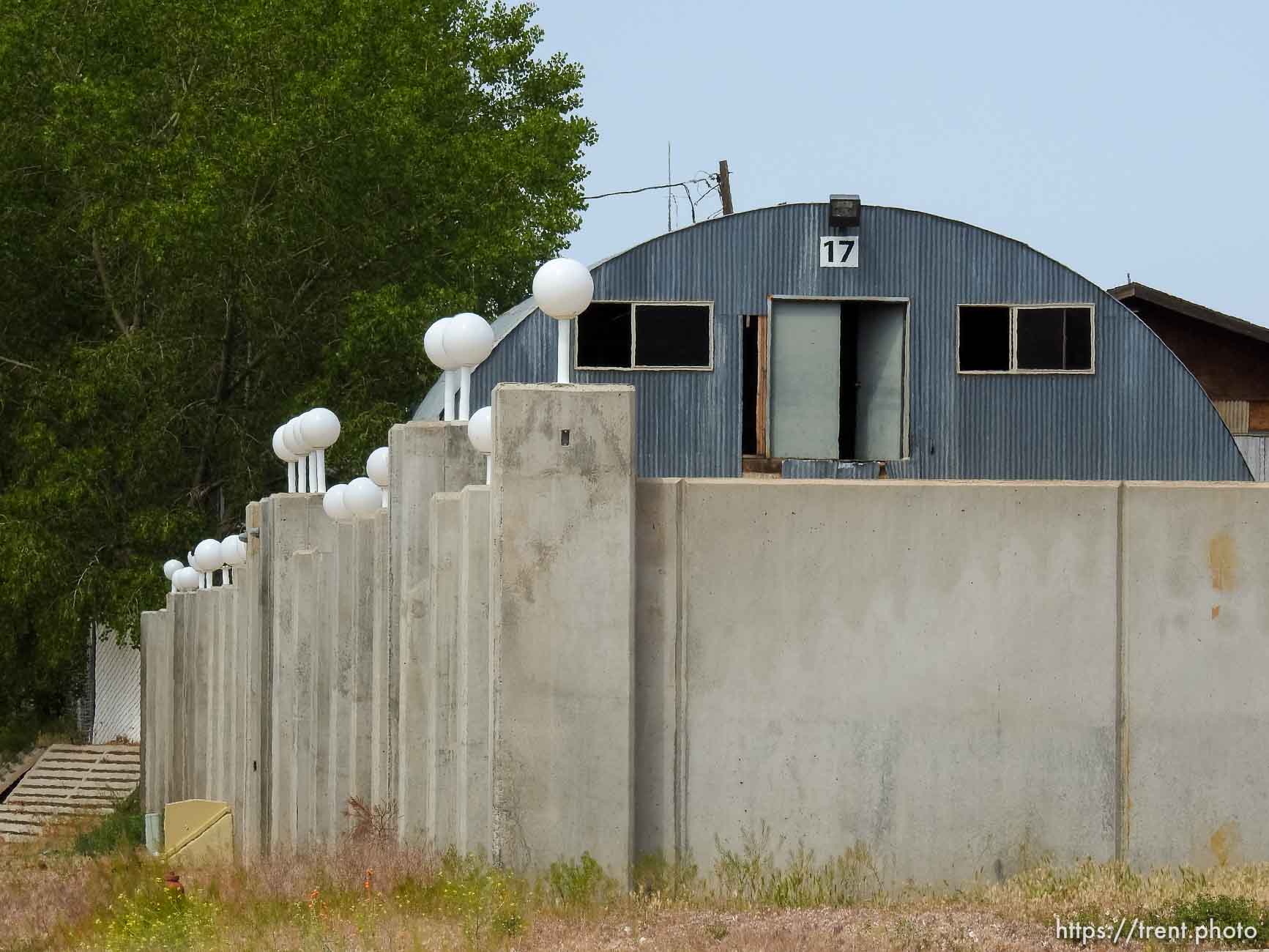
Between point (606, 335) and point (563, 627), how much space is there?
11679 millimetres

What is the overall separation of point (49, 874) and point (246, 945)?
927 cm

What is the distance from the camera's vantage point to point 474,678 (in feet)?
36.2

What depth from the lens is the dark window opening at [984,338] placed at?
2206cm

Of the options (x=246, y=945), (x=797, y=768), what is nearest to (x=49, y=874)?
(x=246, y=945)

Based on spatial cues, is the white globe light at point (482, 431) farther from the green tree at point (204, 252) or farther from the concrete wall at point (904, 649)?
the green tree at point (204, 252)

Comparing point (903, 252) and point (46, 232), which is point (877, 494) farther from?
point (46, 232)

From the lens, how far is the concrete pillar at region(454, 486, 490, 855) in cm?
1079

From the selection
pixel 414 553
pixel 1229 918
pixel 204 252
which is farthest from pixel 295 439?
pixel 204 252

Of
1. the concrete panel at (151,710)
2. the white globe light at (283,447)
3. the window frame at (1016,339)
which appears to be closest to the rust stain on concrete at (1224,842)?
the white globe light at (283,447)

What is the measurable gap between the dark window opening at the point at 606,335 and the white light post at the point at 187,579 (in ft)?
27.4

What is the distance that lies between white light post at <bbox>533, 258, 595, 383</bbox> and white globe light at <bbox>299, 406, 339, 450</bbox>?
21.1 ft

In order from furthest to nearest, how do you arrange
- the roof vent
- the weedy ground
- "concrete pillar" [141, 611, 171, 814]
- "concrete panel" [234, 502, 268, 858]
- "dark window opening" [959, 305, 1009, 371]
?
"concrete pillar" [141, 611, 171, 814]
"dark window opening" [959, 305, 1009, 371]
the roof vent
"concrete panel" [234, 502, 268, 858]
the weedy ground

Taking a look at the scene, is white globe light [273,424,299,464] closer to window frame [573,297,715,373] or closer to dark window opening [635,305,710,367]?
window frame [573,297,715,373]

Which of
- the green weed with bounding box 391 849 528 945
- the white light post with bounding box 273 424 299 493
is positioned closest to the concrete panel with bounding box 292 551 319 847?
the white light post with bounding box 273 424 299 493
